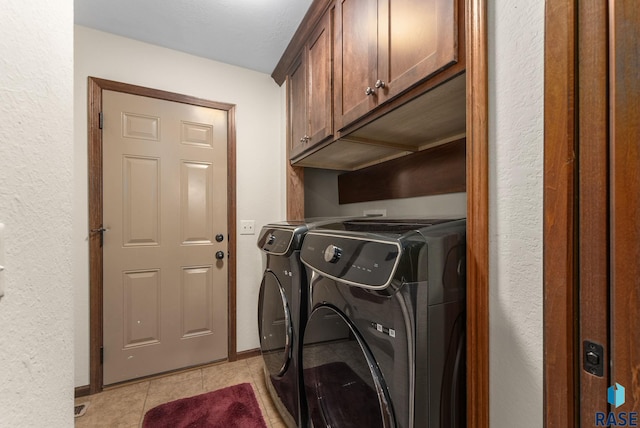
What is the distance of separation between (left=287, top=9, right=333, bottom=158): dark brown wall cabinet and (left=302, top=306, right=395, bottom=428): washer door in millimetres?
991

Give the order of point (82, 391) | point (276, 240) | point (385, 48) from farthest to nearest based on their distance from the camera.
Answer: point (82, 391)
point (276, 240)
point (385, 48)

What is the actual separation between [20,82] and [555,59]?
42.7 inches

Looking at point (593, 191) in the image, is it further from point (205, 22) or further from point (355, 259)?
point (205, 22)

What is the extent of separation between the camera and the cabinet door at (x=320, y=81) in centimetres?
143

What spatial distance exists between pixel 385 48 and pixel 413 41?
6.0 inches

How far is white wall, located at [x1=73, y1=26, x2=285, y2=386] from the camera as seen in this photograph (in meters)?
1.71

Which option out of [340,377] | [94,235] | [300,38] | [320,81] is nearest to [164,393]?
[94,235]

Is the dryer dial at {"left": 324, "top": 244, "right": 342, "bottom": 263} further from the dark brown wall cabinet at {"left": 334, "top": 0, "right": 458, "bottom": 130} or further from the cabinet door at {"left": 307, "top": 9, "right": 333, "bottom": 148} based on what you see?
the cabinet door at {"left": 307, "top": 9, "right": 333, "bottom": 148}

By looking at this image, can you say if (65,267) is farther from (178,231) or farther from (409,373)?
(178,231)

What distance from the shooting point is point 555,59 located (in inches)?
21.5

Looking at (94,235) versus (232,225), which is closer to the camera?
(94,235)

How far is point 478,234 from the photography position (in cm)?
69

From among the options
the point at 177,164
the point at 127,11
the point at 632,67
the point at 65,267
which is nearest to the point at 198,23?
the point at 127,11

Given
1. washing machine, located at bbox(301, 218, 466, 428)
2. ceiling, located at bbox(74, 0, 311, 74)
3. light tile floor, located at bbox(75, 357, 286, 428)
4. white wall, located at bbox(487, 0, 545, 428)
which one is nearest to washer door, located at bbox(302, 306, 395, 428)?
washing machine, located at bbox(301, 218, 466, 428)
